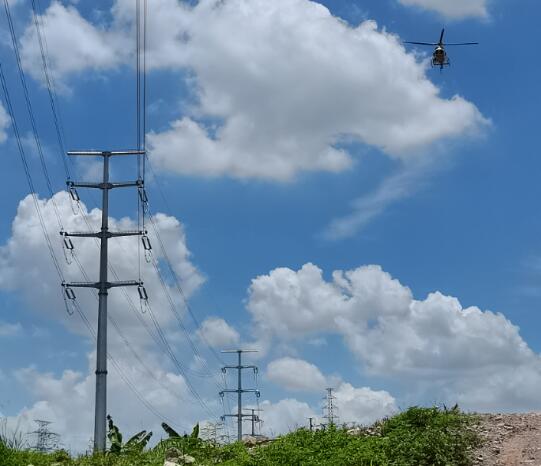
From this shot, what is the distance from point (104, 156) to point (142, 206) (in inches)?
123

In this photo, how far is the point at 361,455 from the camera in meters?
19.5

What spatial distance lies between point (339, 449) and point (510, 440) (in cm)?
431

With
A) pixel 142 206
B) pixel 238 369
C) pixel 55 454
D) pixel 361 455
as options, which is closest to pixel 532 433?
pixel 361 455

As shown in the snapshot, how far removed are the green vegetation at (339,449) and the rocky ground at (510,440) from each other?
0.39 meters

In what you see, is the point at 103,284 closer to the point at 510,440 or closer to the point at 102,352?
the point at 102,352

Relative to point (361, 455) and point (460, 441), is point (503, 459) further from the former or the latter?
point (361, 455)

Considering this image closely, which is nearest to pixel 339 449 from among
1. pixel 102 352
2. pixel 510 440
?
pixel 510 440

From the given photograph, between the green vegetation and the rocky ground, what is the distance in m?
0.39

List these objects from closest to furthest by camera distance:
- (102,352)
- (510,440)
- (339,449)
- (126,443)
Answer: (339,449), (510,440), (126,443), (102,352)

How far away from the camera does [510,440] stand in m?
20.7

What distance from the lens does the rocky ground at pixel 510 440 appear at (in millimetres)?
19531

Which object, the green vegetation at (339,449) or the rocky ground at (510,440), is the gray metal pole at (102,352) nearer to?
the green vegetation at (339,449)

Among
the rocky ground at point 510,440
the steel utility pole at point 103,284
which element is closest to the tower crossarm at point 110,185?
the steel utility pole at point 103,284

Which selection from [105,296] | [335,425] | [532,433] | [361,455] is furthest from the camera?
[105,296]
